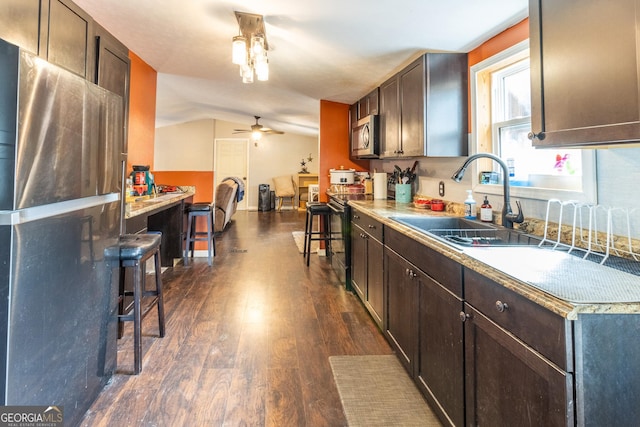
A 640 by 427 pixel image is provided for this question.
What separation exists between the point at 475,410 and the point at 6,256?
5.41 ft

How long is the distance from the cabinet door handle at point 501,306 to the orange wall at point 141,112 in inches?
144

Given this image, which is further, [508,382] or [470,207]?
[470,207]

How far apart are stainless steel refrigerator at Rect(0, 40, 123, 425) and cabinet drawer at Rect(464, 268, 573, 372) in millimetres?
1549

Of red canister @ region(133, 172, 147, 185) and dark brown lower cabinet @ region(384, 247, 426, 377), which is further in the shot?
red canister @ region(133, 172, 147, 185)

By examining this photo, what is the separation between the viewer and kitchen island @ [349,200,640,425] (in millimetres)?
766

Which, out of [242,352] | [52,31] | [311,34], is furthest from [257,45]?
[242,352]

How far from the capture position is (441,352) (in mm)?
1405

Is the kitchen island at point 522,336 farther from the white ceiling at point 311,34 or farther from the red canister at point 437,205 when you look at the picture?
the white ceiling at point 311,34

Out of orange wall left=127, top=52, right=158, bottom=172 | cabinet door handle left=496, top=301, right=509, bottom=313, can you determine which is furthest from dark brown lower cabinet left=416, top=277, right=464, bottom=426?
orange wall left=127, top=52, right=158, bottom=172

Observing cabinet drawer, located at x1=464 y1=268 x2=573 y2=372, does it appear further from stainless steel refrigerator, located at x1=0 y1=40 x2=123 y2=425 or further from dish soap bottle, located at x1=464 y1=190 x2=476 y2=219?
stainless steel refrigerator, located at x1=0 y1=40 x2=123 y2=425

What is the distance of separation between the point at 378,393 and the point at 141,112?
3845 millimetres

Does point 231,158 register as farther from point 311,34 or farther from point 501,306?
point 501,306

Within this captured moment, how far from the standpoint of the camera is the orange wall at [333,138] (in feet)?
Answer: 16.1

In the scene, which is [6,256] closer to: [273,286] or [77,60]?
[77,60]
